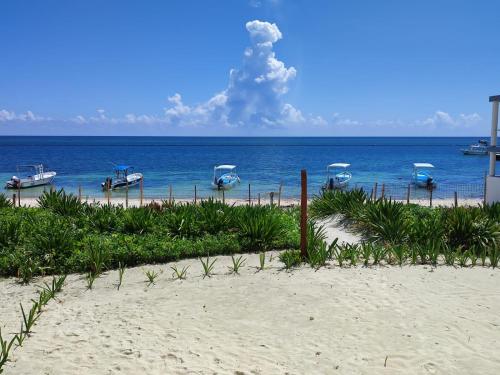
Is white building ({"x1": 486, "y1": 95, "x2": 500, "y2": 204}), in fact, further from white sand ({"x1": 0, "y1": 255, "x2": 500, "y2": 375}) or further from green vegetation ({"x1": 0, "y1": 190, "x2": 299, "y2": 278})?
white sand ({"x1": 0, "y1": 255, "x2": 500, "y2": 375})

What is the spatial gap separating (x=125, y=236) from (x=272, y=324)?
19.4ft

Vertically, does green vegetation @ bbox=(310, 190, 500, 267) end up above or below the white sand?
above

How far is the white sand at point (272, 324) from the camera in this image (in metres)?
5.63

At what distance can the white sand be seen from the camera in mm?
5633

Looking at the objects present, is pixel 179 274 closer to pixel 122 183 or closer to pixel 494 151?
pixel 494 151

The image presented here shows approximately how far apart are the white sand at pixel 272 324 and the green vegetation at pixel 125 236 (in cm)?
85

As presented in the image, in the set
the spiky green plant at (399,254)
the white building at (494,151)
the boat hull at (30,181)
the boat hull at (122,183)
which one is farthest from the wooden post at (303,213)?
the boat hull at (30,181)

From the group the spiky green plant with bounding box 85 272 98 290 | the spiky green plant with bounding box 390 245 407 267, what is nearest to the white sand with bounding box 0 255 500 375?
the spiky green plant with bounding box 85 272 98 290

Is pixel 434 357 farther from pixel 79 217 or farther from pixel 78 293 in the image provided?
pixel 79 217

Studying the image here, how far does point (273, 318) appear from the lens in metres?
7.07

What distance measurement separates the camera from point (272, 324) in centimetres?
686

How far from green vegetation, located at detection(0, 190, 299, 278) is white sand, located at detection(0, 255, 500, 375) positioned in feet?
2.79

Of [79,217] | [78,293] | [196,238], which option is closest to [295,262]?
[196,238]

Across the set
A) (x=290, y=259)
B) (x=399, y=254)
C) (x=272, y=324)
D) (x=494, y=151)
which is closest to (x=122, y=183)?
(x=494, y=151)
